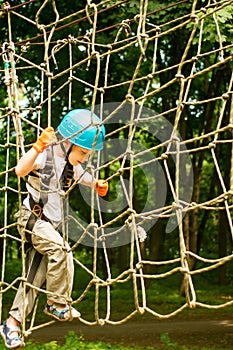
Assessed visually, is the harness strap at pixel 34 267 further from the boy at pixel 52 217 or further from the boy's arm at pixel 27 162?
the boy's arm at pixel 27 162

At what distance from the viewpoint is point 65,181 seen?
3.05 metres

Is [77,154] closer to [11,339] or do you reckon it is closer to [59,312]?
[59,312]

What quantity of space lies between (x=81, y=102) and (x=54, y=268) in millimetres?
6085

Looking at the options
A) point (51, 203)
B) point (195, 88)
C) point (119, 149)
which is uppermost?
point (195, 88)

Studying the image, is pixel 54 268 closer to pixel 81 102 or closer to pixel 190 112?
pixel 81 102

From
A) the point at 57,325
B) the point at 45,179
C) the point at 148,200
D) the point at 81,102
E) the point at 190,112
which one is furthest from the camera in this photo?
the point at 148,200

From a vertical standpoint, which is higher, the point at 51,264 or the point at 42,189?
the point at 42,189

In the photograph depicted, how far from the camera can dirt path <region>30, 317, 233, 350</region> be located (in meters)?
6.54

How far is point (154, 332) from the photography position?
6.95m

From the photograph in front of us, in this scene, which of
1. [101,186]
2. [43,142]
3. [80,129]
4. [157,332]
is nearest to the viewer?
[43,142]

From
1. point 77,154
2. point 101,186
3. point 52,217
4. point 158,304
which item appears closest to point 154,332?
point 158,304

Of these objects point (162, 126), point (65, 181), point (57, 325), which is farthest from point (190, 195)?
point (65, 181)

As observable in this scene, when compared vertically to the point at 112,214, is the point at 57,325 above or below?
below

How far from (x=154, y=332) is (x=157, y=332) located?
0.10 feet
